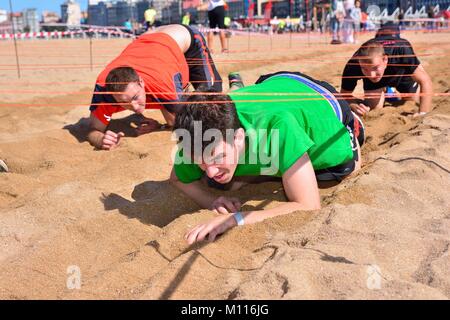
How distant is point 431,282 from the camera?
1.83 m

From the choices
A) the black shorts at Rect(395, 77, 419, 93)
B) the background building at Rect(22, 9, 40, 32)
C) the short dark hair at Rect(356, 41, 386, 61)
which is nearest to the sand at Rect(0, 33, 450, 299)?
the short dark hair at Rect(356, 41, 386, 61)

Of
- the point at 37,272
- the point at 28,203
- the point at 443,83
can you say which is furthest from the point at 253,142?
the point at 443,83

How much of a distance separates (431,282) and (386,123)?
2.97m

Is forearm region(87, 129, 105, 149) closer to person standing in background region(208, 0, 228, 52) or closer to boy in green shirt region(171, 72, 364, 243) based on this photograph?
boy in green shirt region(171, 72, 364, 243)

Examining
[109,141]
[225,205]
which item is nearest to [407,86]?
[109,141]

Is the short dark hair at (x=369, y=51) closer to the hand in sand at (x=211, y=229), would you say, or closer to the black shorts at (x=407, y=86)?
the black shorts at (x=407, y=86)

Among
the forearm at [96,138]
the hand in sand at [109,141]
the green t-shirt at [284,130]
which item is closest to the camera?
the green t-shirt at [284,130]

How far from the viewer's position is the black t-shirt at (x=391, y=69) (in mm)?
4949

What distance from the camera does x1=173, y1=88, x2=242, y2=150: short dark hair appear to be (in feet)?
7.12

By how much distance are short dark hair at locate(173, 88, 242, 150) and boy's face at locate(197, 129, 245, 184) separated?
4cm

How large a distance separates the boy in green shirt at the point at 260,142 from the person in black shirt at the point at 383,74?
180cm

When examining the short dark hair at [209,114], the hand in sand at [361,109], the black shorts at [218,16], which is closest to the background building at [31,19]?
the black shorts at [218,16]

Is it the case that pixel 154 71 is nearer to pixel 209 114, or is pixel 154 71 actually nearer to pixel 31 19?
pixel 209 114
